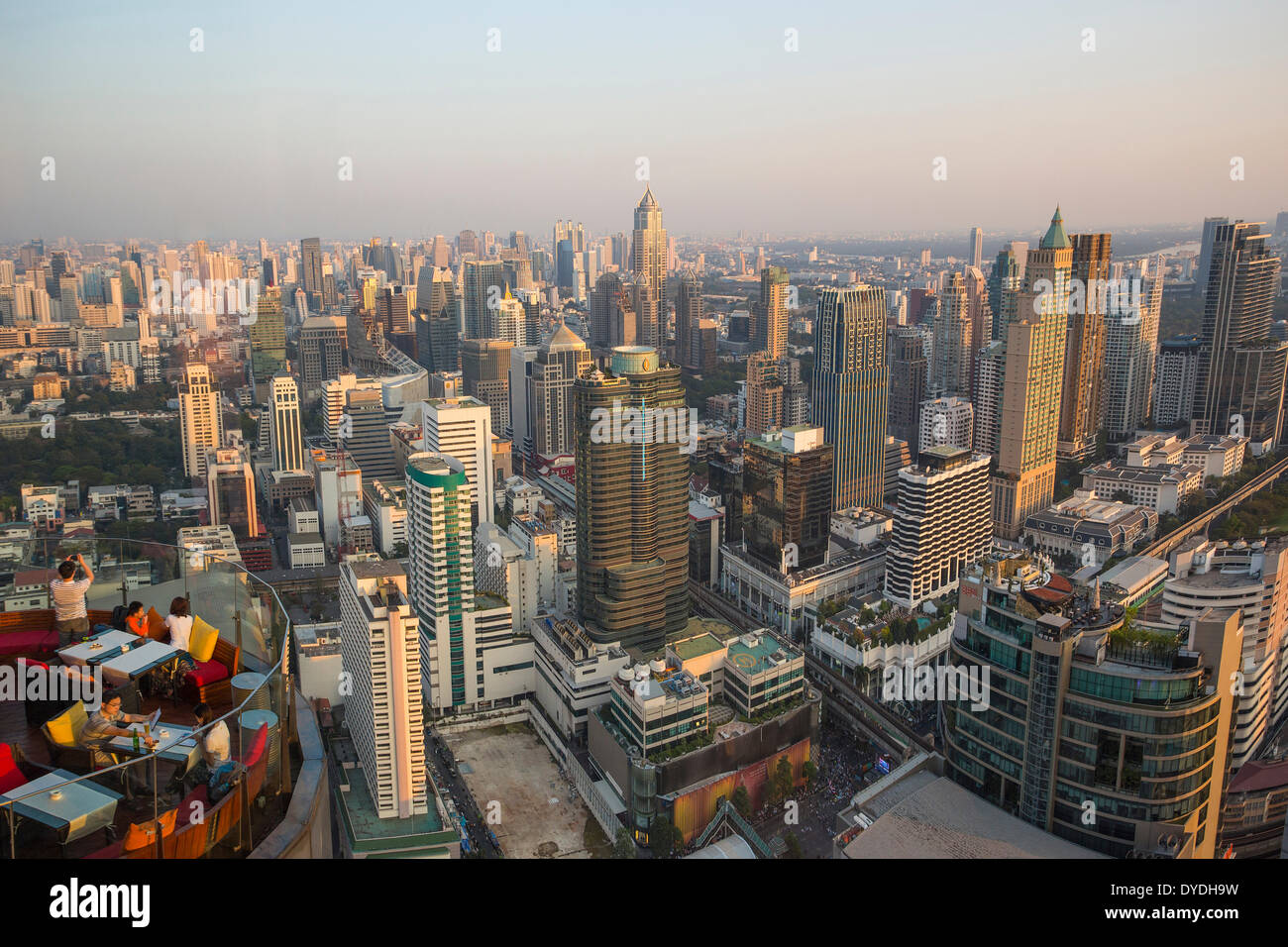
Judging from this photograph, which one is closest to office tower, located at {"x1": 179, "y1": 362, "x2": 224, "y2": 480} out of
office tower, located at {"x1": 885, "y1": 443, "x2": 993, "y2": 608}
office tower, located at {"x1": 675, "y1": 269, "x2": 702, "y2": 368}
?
office tower, located at {"x1": 885, "y1": 443, "x2": 993, "y2": 608}

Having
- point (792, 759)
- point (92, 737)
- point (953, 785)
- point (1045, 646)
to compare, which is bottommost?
point (792, 759)

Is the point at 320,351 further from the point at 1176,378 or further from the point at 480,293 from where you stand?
the point at 1176,378

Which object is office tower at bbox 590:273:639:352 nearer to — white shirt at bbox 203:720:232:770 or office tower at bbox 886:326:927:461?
office tower at bbox 886:326:927:461

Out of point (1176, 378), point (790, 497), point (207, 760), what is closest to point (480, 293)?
point (790, 497)

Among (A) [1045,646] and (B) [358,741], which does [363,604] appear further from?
(A) [1045,646]

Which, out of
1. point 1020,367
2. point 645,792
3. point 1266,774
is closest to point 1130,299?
point 1020,367

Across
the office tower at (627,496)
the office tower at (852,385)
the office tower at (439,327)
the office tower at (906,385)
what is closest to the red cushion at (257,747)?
the office tower at (627,496)

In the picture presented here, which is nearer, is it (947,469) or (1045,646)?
(1045,646)
